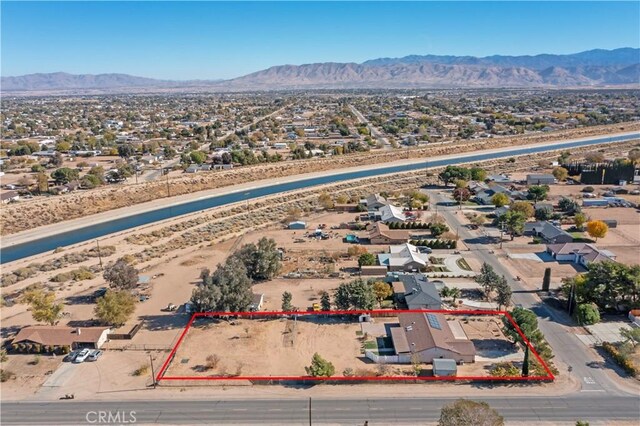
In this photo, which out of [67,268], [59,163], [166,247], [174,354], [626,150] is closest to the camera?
[174,354]

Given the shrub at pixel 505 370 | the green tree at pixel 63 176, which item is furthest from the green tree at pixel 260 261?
the green tree at pixel 63 176

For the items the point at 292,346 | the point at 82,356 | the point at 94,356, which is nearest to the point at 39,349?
the point at 82,356

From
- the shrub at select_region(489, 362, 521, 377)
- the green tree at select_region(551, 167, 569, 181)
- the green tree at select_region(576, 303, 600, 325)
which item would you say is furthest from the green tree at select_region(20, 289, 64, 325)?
the green tree at select_region(551, 167, 569, 181)

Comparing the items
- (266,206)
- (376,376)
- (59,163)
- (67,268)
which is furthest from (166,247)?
(59,163)

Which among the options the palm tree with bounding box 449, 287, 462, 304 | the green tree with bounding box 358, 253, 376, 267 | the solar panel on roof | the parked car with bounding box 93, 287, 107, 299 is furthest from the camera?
the green tree with bounding box 358, 253, 376, 267

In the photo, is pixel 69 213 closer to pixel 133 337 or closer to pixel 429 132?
pixel 133 337

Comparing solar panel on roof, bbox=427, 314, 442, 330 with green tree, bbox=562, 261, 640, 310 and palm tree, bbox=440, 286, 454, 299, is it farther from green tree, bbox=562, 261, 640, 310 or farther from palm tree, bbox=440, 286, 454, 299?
green tree, bbox=562, 261, 640, 310

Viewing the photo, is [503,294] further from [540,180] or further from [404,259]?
[540,180]
